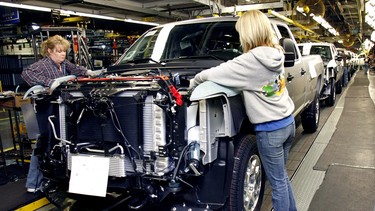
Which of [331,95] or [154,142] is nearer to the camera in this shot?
[154,142]

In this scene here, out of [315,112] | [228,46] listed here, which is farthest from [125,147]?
[315,112]

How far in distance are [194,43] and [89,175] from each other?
2154 millimetres

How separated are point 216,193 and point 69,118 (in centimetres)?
131

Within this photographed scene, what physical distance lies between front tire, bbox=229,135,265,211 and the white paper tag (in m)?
0.98

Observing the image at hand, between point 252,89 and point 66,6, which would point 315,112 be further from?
point 66,6

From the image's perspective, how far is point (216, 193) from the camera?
241 cm

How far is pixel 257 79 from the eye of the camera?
2299 mm

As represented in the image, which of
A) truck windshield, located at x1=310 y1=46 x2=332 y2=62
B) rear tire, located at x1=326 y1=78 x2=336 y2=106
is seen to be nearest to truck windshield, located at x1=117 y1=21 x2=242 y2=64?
rear tire, located at x1=326 y1=78 x2=336 y2=106

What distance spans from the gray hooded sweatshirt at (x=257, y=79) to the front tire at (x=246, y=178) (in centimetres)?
36

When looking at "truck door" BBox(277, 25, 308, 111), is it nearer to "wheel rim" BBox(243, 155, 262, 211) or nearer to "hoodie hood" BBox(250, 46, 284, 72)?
"wheel rim" BBox(243, 155, 262, 211)

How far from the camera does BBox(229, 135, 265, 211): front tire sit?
253cm

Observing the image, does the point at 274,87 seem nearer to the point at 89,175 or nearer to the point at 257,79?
the point at 257,79

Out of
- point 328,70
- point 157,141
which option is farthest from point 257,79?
point 328,70

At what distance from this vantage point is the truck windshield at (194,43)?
11.9ft
